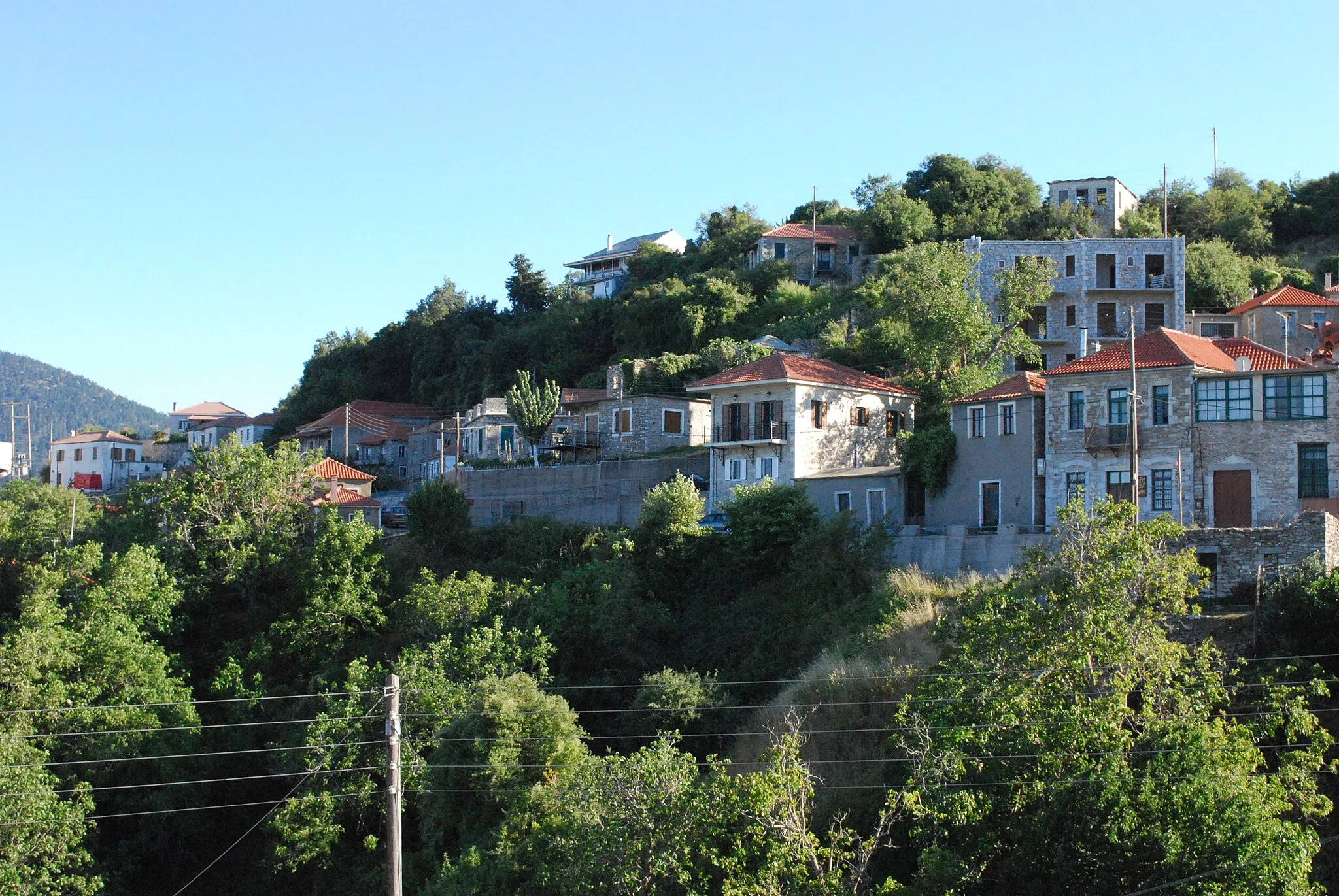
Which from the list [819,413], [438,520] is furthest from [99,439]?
[819,413]

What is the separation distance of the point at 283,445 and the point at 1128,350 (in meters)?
27.5

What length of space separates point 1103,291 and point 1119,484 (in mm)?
23221

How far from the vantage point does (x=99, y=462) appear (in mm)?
83000

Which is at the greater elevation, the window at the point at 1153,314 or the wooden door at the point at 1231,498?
the window at the point at 1153,314

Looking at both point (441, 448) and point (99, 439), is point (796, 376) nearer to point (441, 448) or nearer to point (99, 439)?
point (441, 448)

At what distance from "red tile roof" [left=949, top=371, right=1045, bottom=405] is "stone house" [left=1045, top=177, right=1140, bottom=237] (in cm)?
3454

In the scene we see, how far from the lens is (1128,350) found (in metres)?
36.8

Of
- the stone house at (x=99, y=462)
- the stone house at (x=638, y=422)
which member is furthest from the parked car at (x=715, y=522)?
the stone house at (x=99, y=462)

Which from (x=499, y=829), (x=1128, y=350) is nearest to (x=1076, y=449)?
(x=1128, y=350)

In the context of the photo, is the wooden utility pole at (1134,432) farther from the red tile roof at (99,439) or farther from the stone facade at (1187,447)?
the red tile roof at (99,439)

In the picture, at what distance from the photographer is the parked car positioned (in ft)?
138

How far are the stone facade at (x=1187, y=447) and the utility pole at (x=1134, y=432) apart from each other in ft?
0.98

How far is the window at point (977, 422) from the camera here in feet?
130

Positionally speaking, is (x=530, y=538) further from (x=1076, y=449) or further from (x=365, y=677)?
(x=1076, y=449)
